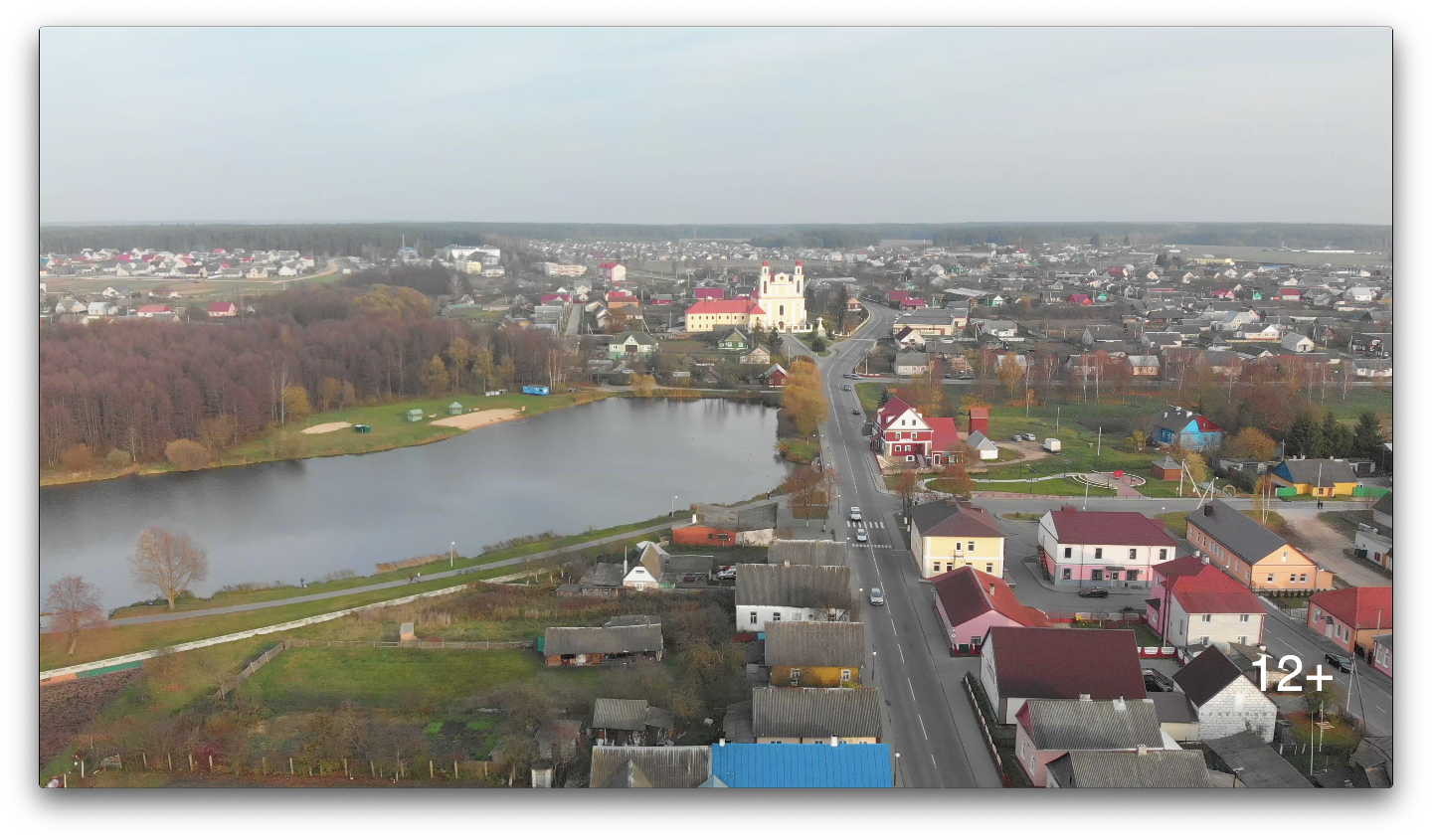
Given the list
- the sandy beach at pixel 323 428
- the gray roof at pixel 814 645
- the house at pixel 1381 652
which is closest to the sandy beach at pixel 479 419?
the sandy beach at pixel 323 428

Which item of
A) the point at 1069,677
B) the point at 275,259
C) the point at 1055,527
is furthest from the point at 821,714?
the point at 275,259

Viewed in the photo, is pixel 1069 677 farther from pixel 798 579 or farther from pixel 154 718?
pixel 154 718

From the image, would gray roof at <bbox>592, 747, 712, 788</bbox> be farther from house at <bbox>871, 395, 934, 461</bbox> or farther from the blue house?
the blue house

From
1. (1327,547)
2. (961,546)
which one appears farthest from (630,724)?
(1327,547)

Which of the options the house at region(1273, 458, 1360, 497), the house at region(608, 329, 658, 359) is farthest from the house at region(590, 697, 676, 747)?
the house at region(608, 329, 658, 359)

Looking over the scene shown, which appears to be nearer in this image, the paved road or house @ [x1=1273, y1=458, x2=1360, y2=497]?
the paved road

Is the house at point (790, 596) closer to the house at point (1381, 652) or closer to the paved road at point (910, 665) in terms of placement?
the paved road at point (910, 665)

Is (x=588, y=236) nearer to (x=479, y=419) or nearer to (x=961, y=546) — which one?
(x=479, y=419)
